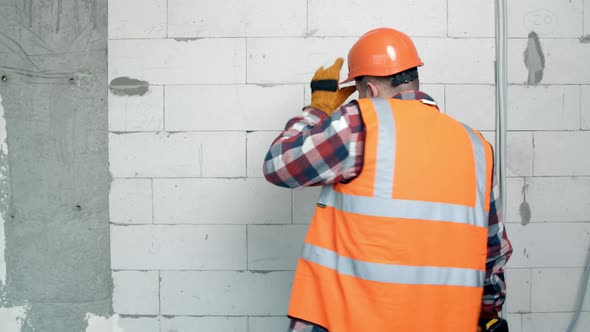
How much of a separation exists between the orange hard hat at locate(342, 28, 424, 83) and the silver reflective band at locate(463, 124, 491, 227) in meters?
0.30

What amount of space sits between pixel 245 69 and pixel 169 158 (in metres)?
0.55

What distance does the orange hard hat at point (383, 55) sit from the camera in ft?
5.86

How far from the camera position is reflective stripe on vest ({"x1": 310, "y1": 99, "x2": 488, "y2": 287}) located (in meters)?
1.57

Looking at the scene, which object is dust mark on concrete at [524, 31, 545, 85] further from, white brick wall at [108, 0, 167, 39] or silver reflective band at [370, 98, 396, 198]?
white brick wall at [108, 0, 167, 39]

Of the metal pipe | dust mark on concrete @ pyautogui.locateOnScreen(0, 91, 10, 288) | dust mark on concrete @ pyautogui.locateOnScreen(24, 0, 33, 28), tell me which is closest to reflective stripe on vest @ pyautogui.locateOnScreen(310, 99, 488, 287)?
the metal pipe

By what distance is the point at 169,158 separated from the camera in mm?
2729

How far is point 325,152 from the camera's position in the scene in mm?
1604

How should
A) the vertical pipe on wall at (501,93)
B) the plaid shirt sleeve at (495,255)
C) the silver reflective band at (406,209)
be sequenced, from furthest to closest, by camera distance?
1. the vertical pipe on wall at (501,93)
2. the plaid shirt sleeve at (495,255)
3. the silver reflective band at (406,209)

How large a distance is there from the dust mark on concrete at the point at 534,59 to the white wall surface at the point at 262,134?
30 millimetres

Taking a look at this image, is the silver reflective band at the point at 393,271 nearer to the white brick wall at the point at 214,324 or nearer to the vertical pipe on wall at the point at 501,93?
the vertical pipe on wall at the point at 501,93

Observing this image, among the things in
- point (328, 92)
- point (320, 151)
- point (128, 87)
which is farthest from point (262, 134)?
point (320, 151)

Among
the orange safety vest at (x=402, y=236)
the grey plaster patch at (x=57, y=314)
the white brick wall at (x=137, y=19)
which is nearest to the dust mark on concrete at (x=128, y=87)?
the white brick wall at (x=137, y=19)

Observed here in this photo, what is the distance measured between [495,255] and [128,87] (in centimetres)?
180

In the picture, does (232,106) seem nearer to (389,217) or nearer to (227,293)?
(227,293)
